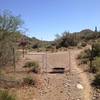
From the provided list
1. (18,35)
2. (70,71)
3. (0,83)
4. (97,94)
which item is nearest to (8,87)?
(0,83)

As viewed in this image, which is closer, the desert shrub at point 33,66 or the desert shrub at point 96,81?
the desert shrub at point 96,81

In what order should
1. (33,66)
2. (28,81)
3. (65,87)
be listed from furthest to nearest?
1. (33,66)
2. (28,81)
3. (65,87)

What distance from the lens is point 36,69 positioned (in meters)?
22.0

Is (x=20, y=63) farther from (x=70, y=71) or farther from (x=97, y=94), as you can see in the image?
(x=97, y=94)

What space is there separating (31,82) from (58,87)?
5.70ft

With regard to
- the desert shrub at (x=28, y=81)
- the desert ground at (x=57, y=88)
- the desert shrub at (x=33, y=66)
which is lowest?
the desert ground at (x=57, y=88)

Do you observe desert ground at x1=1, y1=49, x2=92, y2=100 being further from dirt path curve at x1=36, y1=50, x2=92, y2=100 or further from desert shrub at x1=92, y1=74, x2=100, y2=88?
desert shrub at x1=92, y1=74, x2=100, y2=88

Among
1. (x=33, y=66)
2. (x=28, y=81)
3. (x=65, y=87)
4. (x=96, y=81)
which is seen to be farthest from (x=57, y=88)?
(x=33, y=66)

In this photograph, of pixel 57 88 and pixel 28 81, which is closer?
pixel 57 88

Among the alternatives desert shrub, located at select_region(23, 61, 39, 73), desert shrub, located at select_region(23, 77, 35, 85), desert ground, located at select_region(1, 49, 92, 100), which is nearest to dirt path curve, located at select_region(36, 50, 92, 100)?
desert ground, located at select_region(1, 49, 92, 100)

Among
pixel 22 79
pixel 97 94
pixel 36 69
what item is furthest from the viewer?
pixel 36 69

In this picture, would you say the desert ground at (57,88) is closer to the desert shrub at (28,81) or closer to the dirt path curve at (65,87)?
the dirt path curve at (65,87)

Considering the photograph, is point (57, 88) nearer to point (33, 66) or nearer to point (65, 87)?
point (65, 87)

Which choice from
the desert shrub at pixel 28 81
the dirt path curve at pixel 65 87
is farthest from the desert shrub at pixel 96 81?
the desert shrub at pixel 28 81
